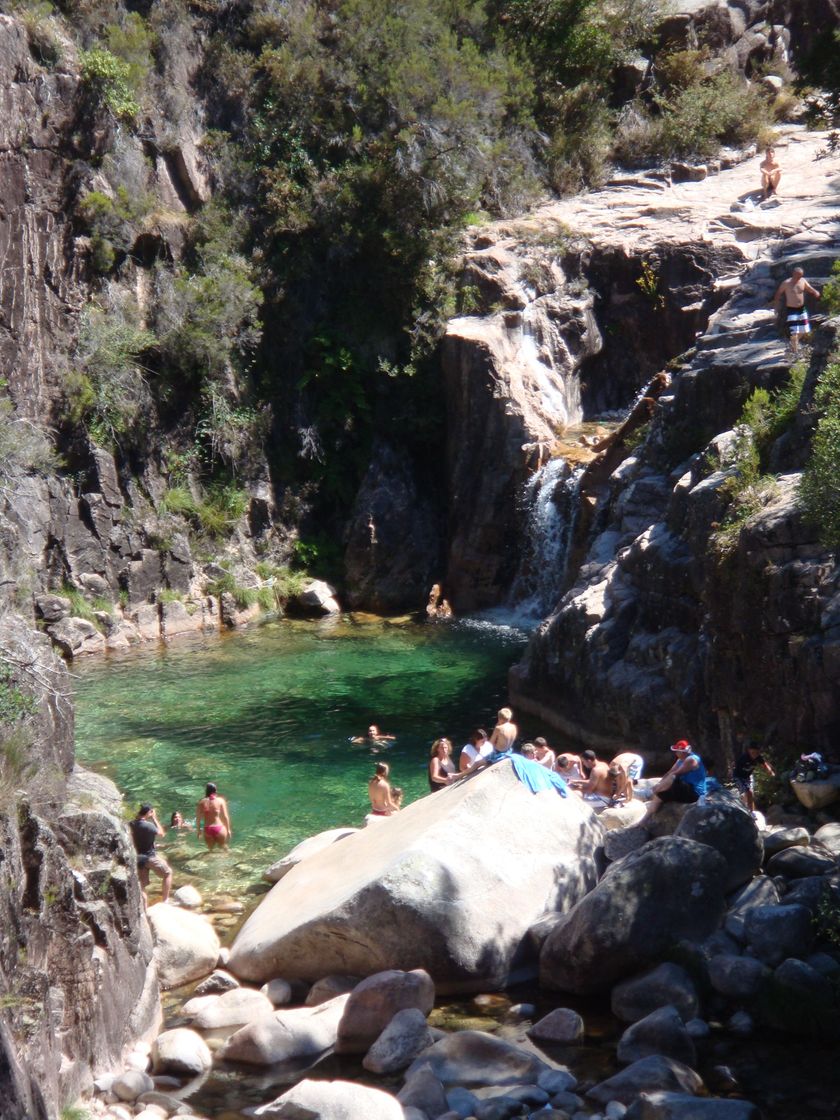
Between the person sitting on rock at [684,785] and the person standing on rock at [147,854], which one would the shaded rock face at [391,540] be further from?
the person sitting on rock at [684,785]

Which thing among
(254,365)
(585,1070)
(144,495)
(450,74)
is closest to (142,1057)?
(585,1070)

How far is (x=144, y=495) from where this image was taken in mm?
25047

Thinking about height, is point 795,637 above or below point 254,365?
below

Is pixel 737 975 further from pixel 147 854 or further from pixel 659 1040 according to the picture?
pixel 147 854

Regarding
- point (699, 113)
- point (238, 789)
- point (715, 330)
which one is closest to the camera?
point (238, 789)

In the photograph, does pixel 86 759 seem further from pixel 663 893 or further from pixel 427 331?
pixel 427 331

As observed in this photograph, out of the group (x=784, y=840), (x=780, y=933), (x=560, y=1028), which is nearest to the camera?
(x=560, y=1028)

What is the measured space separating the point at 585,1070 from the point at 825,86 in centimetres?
1009

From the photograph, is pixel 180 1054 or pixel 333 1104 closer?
pixel 333 1104

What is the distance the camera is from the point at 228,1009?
9820 millimetres

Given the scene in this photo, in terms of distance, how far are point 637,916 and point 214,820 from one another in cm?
571

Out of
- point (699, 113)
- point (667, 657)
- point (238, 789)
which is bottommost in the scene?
point (238, 789)

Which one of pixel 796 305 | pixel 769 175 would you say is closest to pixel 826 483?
pixel 796 305

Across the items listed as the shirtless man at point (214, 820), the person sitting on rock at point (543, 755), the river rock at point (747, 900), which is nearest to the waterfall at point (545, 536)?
the person sitting on rock at point (543, 755)
